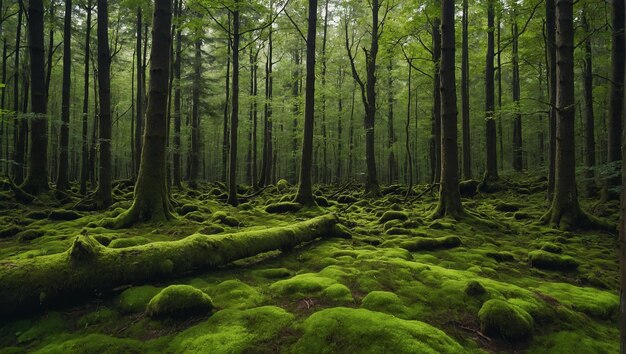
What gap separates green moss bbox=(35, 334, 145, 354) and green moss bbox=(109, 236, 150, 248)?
9.51 ft

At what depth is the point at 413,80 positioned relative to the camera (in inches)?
1047

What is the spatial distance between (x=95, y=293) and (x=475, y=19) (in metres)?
25.1

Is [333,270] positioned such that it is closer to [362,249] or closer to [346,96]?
[362,249]

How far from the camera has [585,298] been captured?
5.06m

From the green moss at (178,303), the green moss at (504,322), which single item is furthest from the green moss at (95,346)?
the green moss at (504,322)

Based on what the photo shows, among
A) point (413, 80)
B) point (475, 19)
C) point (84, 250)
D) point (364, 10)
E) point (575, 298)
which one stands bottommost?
point (575, 298)

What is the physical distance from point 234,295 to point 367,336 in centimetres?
202

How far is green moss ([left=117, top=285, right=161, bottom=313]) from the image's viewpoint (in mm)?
4137

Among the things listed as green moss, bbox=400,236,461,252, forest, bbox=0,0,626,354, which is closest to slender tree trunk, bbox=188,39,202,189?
forest, bbox=0,0,626,354

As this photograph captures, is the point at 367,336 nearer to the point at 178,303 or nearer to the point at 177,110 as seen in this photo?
the point at 178,303

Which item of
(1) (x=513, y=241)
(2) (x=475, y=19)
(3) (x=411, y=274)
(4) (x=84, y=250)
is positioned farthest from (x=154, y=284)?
(2) (x=475, y=19)

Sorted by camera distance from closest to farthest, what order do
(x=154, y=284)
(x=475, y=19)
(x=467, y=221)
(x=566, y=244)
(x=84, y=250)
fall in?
1. (x=84, y=250)
2. (x=154, y=284)
3. (x=566, y=244)
4. (x=467, y=221)
5. (x=475, y=19)

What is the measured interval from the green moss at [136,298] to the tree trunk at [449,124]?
8566mm

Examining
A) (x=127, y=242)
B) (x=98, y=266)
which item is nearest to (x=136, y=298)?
(x=98, y=266)
